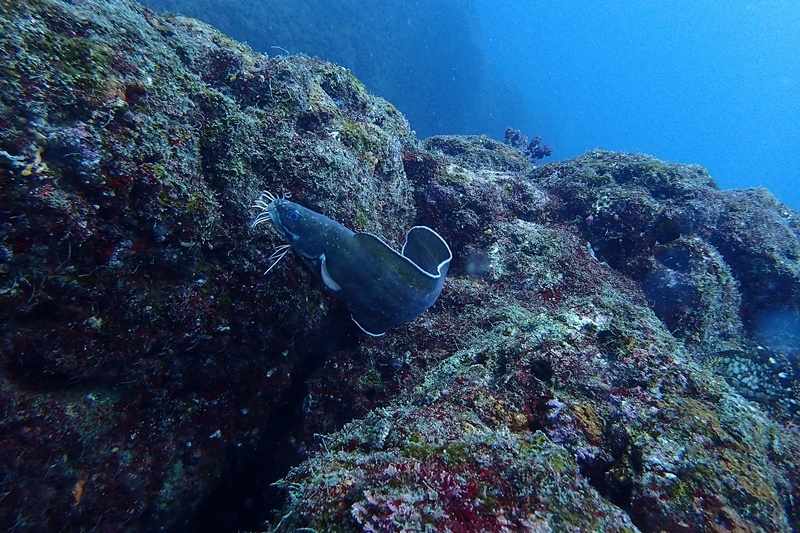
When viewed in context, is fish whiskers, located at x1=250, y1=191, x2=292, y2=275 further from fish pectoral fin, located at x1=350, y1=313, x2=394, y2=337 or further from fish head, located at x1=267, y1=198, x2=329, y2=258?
fish pectoral fin, located at x1=350, y1=313, x2=394, y2=337

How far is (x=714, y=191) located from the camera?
21.7 feet

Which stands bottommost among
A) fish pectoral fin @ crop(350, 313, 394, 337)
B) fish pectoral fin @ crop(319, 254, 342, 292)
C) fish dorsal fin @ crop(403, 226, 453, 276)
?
fish pectoral fin @ crop(350, 313, 394, 337)

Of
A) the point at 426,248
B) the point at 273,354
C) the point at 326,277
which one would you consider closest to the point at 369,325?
the point at 326,277

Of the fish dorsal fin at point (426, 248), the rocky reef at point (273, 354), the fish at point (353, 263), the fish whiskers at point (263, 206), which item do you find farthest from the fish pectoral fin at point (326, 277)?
the fish dorsal fin at point (426, 248)

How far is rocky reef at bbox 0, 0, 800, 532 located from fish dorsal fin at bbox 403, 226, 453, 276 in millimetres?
584

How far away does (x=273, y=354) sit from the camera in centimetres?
364

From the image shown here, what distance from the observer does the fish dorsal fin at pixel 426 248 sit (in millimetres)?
4078

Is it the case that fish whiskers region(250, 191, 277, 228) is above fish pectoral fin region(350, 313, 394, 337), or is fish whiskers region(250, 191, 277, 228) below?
above

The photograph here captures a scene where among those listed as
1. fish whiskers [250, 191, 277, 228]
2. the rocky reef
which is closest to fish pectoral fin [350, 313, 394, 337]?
the rocky reef

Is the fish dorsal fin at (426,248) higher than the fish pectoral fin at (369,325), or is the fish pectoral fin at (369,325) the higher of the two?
the fish dorsal fin at (426,248)

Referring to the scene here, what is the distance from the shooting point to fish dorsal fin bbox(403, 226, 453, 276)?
408cm

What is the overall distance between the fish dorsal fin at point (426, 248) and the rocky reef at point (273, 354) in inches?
23.0

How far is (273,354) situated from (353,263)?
4.15 feet

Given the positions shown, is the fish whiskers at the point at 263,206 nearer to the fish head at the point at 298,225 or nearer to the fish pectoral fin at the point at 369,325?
the fish head at the point at 298,225
